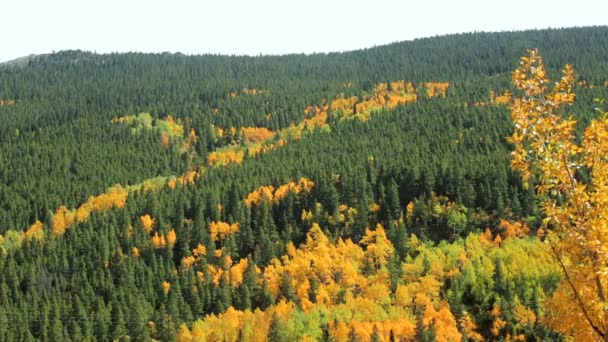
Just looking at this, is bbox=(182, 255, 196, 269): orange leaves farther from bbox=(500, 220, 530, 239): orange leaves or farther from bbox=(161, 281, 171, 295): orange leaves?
bbox=(500, 220, 530, 239): orange leaves

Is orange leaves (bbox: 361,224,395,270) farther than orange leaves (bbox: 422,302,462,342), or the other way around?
orange leaves (bbox: 361,224,395,270)

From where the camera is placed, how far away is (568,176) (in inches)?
720

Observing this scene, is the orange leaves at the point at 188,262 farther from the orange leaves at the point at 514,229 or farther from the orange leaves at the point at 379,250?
the orange leaves at the point at 514,229

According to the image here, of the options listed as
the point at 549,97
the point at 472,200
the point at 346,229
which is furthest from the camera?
the point at 346,229

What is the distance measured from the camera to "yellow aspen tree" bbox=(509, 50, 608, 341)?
1786 cm

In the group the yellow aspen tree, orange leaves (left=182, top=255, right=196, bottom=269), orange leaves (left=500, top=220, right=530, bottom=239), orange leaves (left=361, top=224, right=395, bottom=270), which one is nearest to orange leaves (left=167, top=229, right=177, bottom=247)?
orange leaves (left=182, top=255, right=196, bottom=269)

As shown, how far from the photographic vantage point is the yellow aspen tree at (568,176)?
17.9m

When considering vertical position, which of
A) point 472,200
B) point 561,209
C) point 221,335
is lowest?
point 221,335

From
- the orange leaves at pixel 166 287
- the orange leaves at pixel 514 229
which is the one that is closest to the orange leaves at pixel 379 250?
the orange leaves at pixel 514 229

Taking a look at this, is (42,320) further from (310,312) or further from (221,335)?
(310,312)

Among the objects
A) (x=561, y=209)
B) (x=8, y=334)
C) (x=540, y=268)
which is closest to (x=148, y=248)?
(x=8, y=334)

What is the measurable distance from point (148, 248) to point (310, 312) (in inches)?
2684

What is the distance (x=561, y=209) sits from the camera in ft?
60.4

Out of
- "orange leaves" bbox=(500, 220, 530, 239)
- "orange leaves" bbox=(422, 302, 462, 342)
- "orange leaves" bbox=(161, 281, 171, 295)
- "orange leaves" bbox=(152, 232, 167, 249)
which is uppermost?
"orange leaves" bbox=(500, 220, 530, 239)
